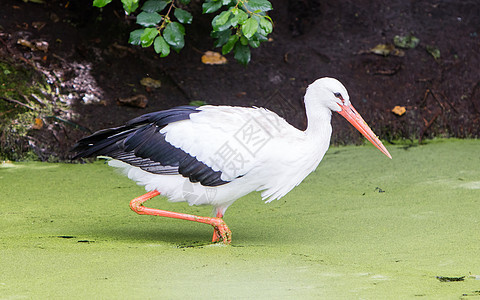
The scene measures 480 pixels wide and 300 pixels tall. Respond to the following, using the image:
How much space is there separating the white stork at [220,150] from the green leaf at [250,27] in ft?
2.97

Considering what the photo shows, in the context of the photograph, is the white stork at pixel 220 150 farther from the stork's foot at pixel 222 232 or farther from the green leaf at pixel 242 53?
the green leaf at pixel 242 53

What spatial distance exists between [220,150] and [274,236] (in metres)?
0.71

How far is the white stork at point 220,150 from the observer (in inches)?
174

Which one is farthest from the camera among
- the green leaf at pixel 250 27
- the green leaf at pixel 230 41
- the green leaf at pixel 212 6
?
the green leaf at pixel 230 41

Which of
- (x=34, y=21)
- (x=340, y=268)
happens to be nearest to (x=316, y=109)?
(x=340, y=268)

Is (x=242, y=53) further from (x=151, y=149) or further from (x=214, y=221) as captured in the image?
(x=214, y=221)

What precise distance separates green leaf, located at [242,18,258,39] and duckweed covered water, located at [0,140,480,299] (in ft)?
4.46

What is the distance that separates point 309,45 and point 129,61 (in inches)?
92.8

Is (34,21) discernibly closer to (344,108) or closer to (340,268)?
(344,108)

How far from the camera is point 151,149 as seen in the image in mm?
4637

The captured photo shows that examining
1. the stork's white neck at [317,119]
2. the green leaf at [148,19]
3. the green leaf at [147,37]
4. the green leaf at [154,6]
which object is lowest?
the stork's white neck at [317,119]

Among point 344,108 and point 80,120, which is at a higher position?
point 344,108

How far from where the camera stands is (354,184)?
607 cm

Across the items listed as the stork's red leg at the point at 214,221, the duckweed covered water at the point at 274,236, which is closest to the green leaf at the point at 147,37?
the duckweed covered water at the point at 274,236
